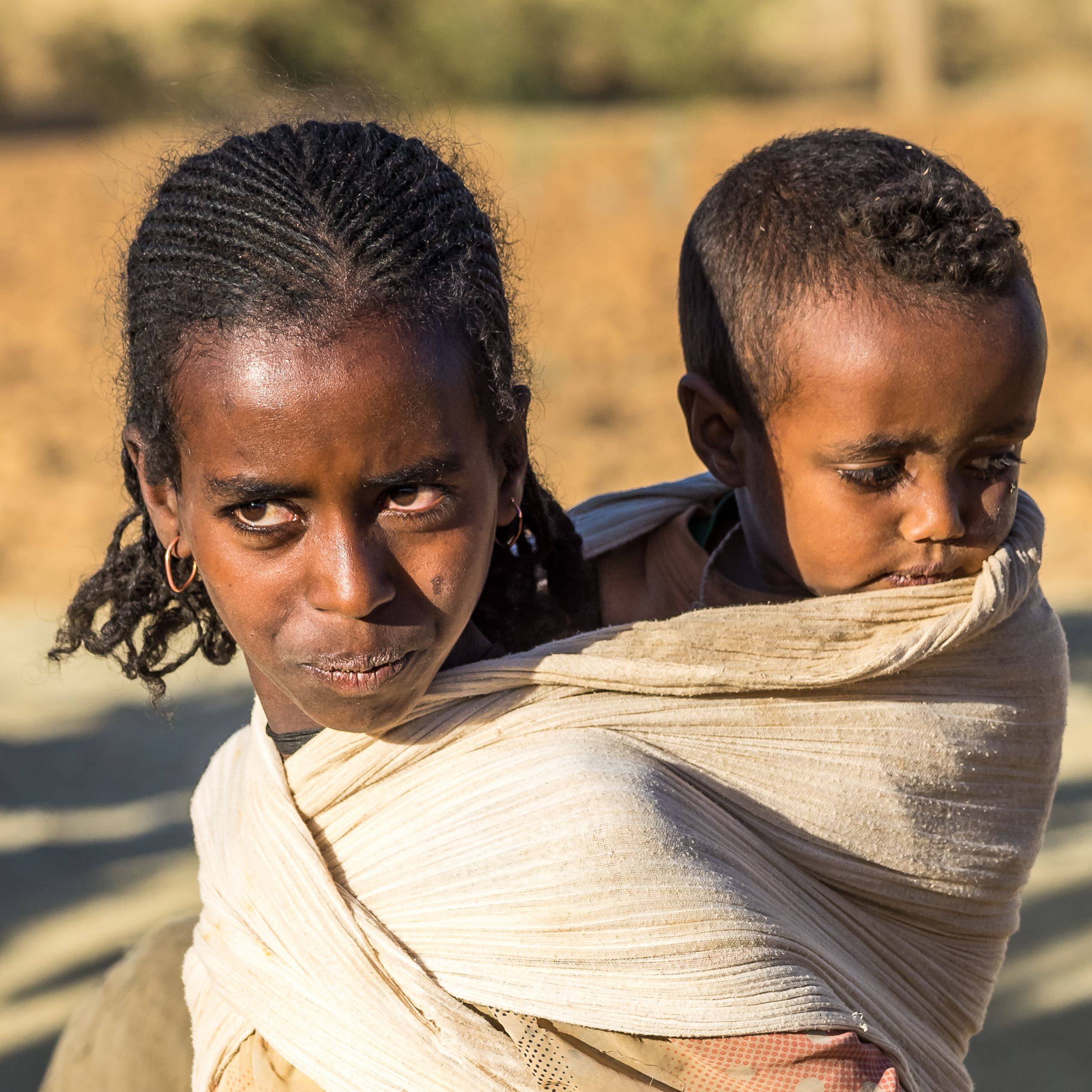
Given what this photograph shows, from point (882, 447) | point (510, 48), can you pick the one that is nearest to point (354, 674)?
point (882, 447)

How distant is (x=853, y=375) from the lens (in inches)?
72.6

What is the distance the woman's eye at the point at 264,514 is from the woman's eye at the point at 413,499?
4.0 inches

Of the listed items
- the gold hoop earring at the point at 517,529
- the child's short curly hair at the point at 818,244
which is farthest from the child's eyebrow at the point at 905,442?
the gold hoop earring at the point at 517,529

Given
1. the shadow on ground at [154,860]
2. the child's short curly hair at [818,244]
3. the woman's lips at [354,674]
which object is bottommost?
the shadow on ground at [154,860]

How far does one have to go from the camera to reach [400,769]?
5.15ft

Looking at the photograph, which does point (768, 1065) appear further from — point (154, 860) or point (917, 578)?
point (154, 860)

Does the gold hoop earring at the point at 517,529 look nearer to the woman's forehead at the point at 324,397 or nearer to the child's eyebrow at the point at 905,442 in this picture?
the woman's forehead at the point at 324,397

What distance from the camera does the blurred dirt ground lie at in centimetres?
359

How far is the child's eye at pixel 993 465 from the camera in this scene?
6.14ft

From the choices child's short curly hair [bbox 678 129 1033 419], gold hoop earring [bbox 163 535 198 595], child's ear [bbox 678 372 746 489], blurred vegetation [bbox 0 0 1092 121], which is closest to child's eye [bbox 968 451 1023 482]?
child's short curly hair [bbox 678 129 1033 419]

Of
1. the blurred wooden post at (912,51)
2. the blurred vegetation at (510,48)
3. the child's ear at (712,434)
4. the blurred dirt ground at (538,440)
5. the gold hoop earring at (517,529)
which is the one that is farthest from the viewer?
the blurred vegetation at (510,48)

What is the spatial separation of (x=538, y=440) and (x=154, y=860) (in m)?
2.19

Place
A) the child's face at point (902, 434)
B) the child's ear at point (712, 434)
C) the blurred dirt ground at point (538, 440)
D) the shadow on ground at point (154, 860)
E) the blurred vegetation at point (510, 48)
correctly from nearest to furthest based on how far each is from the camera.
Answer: the child's face at point (902, 434) < the child's ear at point (712, 434) < the shadow on ground at point (154, 860) < the blurred dirt ground at point (538, 440) < the blurred vegetation at point (510, 48)

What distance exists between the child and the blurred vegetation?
1640 cm
